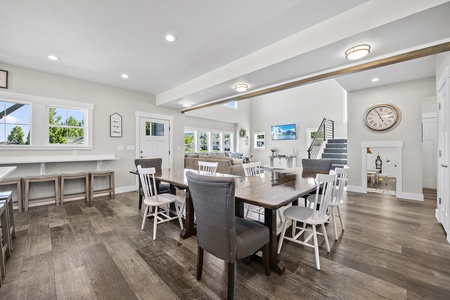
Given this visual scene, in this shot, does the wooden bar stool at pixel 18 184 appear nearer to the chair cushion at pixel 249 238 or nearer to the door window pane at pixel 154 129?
the door window pane at pixel 154 129

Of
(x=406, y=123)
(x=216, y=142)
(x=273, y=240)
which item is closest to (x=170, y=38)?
(x=273, y=240)

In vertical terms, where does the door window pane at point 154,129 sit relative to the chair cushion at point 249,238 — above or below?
above

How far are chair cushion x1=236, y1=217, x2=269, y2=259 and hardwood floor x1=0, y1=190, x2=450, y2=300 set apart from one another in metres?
0.37

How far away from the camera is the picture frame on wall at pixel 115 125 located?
183 inches

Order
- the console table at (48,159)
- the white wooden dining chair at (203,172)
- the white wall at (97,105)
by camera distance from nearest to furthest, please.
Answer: the white wooden dining chair at (203,172), the console table at (48,159), the white wall at (97,105)

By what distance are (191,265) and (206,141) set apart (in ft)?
23.0

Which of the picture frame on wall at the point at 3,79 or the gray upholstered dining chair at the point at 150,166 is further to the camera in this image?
the picture frame on wall at the point at 3,79

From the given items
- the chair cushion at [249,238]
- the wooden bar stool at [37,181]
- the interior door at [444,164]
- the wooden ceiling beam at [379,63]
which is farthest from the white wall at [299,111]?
the wooden bar stool at [37,181]

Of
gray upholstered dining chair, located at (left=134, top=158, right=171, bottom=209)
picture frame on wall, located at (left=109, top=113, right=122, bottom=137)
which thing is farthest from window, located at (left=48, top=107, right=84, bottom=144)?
gray upholstered dining chair, located at (left=134, top=158, right=171, bottom=209)

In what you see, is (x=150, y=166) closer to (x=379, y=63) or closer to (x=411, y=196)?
(x=379, y=63)

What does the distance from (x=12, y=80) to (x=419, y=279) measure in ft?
21.5

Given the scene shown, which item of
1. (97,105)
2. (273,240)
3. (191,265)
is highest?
(97,105)

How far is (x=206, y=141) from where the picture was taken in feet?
28.4

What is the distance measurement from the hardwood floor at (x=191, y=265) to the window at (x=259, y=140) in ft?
23.7
